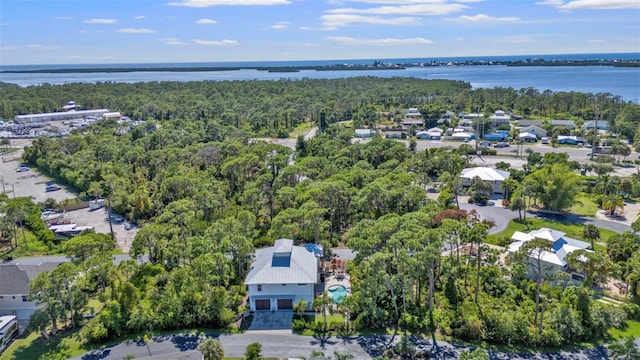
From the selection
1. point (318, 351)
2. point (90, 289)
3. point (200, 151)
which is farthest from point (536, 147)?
point (90, 289)

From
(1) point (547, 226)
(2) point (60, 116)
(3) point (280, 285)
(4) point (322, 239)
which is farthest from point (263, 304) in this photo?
(2) point (60, 116)

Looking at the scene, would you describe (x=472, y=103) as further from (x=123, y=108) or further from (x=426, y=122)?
(x=123, y=108)

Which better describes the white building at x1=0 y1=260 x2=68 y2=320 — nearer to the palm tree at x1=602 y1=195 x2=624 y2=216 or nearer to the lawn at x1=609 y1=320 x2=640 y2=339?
the lawn at x1=609 y1=320 x2=640 y2=339

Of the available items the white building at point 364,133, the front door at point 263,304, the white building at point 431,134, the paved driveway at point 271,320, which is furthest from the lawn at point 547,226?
the white building at point 364,133

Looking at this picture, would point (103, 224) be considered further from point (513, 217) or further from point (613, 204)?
point (613, 204)

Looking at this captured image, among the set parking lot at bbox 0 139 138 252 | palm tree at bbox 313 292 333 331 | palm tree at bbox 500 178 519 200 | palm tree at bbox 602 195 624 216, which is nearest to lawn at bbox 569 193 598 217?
palm tree at bbox 602 195 624 216

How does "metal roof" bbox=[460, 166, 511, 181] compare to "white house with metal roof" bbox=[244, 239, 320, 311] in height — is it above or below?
above
